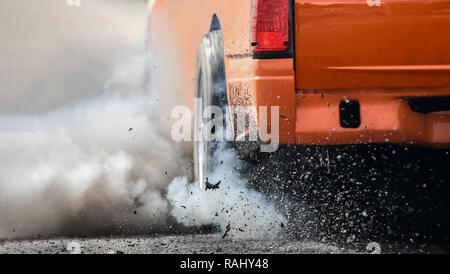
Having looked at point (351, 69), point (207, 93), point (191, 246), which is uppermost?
point (351, 69)

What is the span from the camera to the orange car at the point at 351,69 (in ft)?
12.4

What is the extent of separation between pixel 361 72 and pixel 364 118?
0.82 feet

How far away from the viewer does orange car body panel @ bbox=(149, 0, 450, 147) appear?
12.3ft

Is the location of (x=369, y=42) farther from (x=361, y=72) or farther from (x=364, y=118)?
(x=364, y=118)

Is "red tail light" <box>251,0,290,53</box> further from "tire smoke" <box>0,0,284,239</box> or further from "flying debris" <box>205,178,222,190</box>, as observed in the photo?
"flying debris" <box>205,178,222,190</box>

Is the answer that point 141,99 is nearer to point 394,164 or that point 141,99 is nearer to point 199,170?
point 199,170

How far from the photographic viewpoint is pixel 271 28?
384 centimetres

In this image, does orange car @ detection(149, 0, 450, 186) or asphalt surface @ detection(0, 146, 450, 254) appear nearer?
orange car @ detection(149, 0, 450, 186)

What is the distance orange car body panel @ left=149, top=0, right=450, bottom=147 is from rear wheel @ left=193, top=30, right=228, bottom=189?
0.65 meters

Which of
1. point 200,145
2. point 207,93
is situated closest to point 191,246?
point 207,93

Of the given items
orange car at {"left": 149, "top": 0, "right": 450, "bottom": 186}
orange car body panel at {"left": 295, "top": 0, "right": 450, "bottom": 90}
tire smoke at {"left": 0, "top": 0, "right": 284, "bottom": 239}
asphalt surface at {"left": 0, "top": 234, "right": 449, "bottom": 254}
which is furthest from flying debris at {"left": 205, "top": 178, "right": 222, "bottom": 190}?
orange car body panel at {"left": 295, "top": 0, "right": 450, "bottom": 90}

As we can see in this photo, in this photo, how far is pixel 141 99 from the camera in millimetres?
8148

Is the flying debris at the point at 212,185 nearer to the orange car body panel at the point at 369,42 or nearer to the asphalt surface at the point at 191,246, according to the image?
the asphalt surface at the point at 191,246

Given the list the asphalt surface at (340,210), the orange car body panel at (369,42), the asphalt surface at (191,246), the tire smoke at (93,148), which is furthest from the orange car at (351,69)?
the tire smoke at (93,148)
